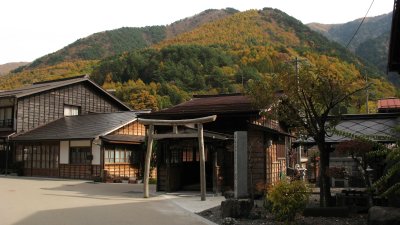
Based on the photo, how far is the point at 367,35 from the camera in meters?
143

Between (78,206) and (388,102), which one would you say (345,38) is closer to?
(388,102)

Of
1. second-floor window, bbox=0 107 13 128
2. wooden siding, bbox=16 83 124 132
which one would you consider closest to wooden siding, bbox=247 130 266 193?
wooden siding, bbox=16 83 124 132

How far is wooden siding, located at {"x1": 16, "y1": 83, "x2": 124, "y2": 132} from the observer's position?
28906 mm

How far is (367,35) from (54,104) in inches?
5313

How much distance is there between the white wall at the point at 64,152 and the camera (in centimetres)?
2517

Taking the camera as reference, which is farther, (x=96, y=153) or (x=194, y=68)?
(x=194, y=68)

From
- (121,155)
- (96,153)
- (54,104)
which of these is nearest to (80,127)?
(96,153)

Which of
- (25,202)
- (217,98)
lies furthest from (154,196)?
(217,98)

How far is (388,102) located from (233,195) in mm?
19813

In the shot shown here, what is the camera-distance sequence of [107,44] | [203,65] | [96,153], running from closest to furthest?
[96,153] → [203,65] → [107,44]

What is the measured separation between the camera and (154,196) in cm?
1468

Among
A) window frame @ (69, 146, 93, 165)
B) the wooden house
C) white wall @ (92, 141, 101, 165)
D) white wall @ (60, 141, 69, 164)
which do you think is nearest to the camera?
white wall @ (92, 141, 101, 165)

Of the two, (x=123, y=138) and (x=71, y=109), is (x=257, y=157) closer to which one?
(x=123, y=138)

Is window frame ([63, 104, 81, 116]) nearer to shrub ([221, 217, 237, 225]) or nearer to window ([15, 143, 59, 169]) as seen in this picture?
window ([15, 143, 59, 169])
